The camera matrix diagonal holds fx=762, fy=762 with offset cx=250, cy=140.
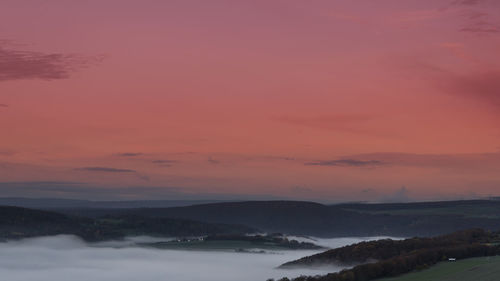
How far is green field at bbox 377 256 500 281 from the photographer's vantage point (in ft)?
352

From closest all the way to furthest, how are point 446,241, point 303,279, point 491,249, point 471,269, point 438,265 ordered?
point 471,269
point 438,265
point 491,249
point 303,279
point 446,241

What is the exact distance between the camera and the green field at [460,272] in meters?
107

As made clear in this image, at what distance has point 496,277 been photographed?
10125 cm

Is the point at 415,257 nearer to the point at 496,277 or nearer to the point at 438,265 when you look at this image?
the point at 438,265

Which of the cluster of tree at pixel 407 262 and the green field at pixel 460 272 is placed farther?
the cluster of tree at pixel 407 262

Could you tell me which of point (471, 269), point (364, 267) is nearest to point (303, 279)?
point (364, 267)

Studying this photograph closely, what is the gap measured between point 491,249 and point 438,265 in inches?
798

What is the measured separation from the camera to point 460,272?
120062mm

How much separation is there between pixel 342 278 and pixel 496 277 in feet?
150

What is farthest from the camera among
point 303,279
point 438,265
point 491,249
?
point 303,279

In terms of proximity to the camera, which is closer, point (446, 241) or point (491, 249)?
point (491, 249)

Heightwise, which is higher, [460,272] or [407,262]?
[407,262]

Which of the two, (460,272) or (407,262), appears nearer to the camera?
(460,272)

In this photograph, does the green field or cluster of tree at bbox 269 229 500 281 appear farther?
cluster of tree at bbox 269 229 500 281
